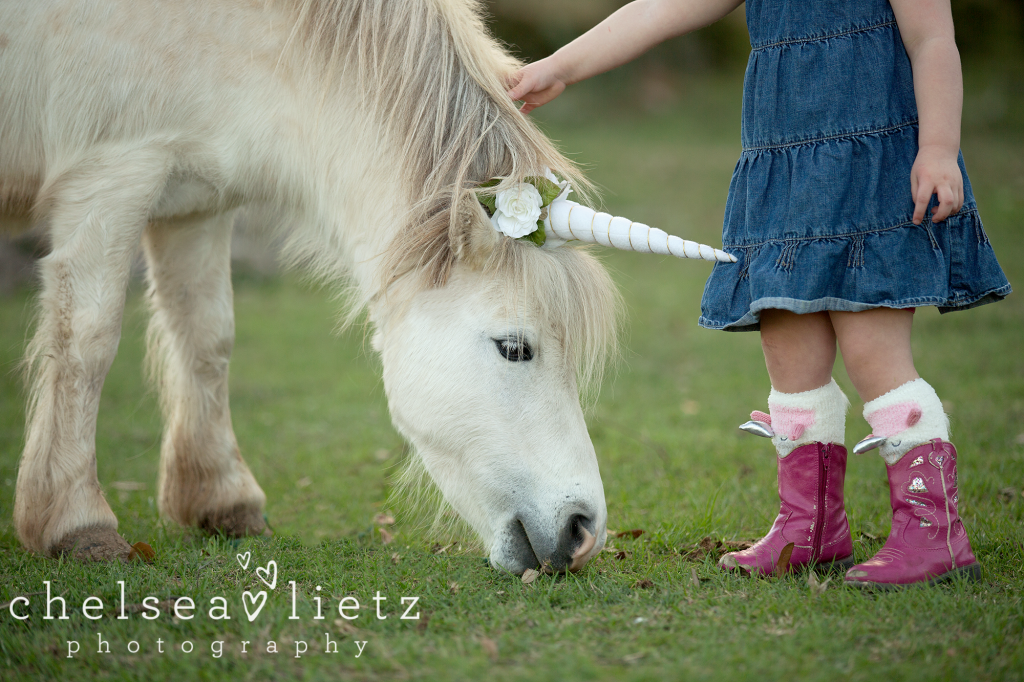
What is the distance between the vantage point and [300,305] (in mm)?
8281

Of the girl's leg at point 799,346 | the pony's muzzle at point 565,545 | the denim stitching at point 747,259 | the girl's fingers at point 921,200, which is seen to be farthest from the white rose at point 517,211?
the girl's fingers at point 921,200

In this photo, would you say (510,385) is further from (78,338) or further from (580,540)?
(78,338)

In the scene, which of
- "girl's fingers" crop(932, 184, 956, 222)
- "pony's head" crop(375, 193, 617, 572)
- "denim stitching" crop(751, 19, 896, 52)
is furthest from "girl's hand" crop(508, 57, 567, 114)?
"girl's fingers" crop(932, 184, 956, 222)

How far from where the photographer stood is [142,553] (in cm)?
246

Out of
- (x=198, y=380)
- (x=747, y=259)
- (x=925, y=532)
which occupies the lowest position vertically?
(x=198, y=380)

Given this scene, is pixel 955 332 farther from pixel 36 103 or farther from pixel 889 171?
pixel 36 103

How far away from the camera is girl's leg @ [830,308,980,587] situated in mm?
2055

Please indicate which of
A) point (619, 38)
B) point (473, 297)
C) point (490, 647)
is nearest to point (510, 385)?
point (473, 297)

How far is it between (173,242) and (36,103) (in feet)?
2.02

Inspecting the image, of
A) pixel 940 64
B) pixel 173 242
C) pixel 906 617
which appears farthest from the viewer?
pixel 173 242

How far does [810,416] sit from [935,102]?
2.85ft

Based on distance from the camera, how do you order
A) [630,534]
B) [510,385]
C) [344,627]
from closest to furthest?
[344,627] < [510,385] < [630,534]

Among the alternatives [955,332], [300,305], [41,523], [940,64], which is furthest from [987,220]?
[41,523]

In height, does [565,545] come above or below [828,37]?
below
